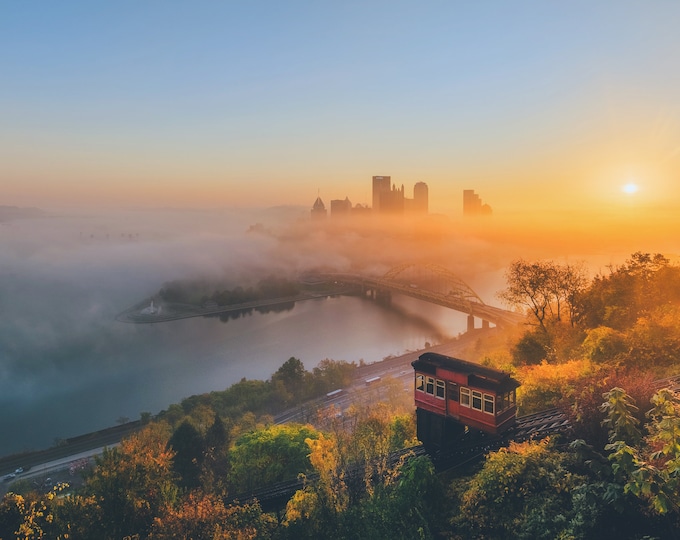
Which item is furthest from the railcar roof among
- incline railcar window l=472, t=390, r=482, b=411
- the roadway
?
the roadway

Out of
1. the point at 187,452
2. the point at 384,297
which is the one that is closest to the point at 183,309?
the point at 384,297

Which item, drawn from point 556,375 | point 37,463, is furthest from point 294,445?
point 37,463

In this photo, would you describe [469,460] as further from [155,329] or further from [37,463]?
[155,329]

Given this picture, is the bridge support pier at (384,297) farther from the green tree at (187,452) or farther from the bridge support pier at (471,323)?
the green tree at (187,452)

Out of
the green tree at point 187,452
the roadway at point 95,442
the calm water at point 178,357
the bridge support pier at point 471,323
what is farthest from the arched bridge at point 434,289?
the green tree at point 187,452

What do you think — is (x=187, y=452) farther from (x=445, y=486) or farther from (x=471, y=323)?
(x=471, y=323)

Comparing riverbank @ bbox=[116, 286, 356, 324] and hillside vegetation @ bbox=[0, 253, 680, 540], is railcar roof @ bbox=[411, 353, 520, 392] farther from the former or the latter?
riverbank @ bbox=[116, 286, 356, 324]
